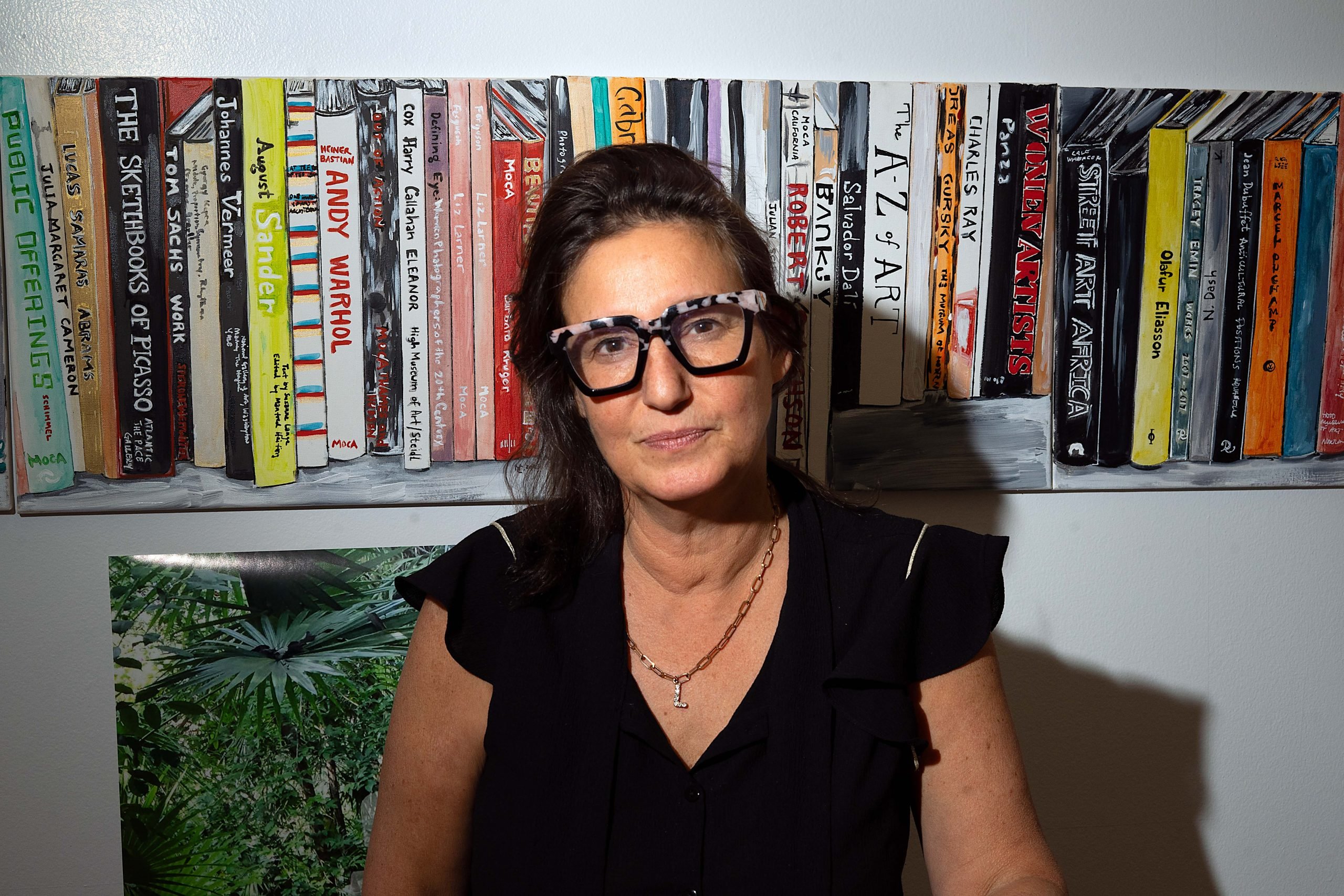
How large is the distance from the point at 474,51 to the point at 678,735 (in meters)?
1.03

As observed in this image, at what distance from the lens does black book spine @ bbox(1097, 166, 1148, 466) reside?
1.51m

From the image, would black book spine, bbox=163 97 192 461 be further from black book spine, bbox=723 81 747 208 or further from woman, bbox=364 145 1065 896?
black book spine, bbox=723 81 747 208

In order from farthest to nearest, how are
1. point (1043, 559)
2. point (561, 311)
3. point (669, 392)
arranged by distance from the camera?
point (1043, 559) < point (561, 311) < point (669, 392)

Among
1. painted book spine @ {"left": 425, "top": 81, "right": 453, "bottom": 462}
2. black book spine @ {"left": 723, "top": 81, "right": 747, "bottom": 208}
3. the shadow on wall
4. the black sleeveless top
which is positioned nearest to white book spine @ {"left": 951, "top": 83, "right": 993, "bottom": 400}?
black book spine @ {"left": 723, "top": 81, "right": 747, "bottom": 208}

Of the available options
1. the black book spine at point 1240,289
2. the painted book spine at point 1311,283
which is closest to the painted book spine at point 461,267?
the black book spine at point 1240,289

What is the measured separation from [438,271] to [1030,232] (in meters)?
0.92

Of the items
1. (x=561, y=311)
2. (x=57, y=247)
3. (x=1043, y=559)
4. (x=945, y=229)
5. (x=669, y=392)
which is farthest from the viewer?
(x=1043, y=559)

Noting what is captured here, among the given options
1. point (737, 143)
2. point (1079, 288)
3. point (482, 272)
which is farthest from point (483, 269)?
point (1079, 288)

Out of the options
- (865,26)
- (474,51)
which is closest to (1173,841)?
(865,26)

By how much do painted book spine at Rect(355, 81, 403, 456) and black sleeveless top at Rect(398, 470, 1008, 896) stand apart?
0.35m

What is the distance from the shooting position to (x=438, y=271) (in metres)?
1.43

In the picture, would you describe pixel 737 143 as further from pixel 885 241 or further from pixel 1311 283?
pixel 1311 283

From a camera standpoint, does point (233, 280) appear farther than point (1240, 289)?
No

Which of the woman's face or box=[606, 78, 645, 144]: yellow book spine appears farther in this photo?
box=[606, 78, 645, 144]: yellow book spine
